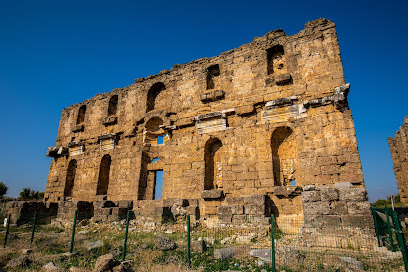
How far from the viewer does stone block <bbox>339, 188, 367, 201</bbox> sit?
670 cm

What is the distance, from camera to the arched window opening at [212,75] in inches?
474

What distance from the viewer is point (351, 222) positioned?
658 cm

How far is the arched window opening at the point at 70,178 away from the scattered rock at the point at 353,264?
47.3 ft

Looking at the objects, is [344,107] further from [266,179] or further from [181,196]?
[181,196]

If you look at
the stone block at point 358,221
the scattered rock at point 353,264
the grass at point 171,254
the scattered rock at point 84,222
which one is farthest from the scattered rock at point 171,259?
the scattered rock at point 84,222

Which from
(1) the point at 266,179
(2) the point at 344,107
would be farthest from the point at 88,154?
(2) the point at 344,107

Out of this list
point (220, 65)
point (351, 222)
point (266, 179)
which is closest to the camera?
point (351, 222)

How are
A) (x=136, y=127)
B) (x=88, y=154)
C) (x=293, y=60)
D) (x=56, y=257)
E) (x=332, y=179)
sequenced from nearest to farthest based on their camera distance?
(x=56, y=257) < (x=332, y=179) < (x=293, y=60) < (x=136, y=127) < (x=88, y=154)

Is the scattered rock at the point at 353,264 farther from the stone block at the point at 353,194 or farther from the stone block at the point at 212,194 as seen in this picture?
the stone block at the point at 212,194

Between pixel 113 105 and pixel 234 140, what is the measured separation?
8.49m

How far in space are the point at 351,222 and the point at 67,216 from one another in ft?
35.1

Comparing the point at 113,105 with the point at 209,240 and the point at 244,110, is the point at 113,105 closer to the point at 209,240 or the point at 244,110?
the point at 244,110

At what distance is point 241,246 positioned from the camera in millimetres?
6086

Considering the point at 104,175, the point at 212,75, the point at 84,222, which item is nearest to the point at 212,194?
the point at 84,222
